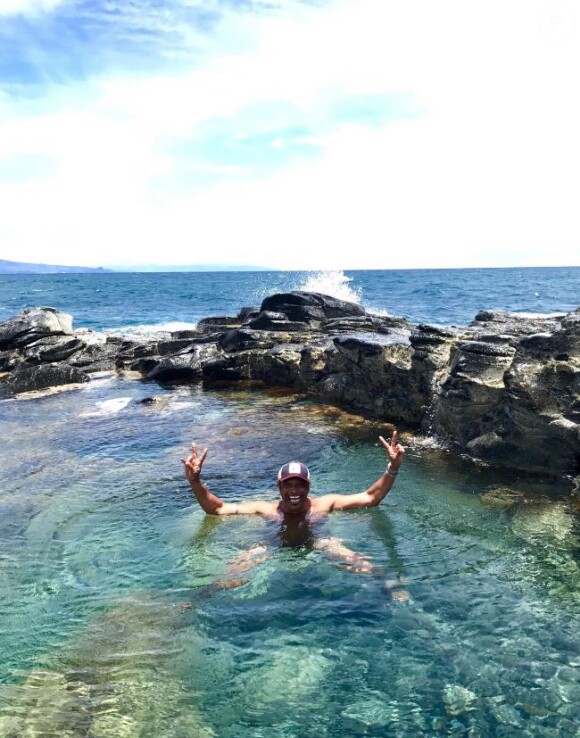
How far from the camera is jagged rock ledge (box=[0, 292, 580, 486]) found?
10648 millimetres

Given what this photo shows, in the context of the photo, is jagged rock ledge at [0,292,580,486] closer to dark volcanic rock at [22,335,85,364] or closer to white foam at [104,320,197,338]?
dark volcanic rock at [22,335,85,364]

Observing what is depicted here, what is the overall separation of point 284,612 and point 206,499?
6.52 feet

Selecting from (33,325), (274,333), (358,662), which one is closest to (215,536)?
(358,662)

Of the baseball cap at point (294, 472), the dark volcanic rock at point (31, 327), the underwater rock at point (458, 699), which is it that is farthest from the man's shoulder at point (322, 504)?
the dark volcanic rock at point (31, 327)

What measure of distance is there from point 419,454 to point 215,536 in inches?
206

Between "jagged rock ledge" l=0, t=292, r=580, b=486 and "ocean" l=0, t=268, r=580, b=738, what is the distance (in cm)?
87

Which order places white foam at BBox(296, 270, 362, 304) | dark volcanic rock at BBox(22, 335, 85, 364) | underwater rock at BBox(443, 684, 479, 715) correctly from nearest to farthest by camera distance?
underwater rock at BBox(443, 684, 479, 715) < dark volcanic rock at BBox(22, 335, 85, 364) < white foam at BBox(296, 270, 362, 304)

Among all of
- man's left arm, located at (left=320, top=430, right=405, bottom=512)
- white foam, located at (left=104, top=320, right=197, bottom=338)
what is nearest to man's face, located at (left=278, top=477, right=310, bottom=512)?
man's left arm, located at (left=320, top=430, right=405, bottom=512)

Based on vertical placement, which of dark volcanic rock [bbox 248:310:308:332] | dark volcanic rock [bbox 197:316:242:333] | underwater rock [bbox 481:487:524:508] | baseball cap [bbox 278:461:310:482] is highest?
dark volcanic rock [bbox 248:310:308:332]

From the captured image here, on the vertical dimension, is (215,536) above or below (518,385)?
below

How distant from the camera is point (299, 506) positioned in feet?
25.3

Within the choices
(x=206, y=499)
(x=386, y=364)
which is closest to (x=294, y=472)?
(x=206, y=499)

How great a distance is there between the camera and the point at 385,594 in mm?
6656

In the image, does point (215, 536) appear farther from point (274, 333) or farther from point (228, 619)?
point (274, 333)
